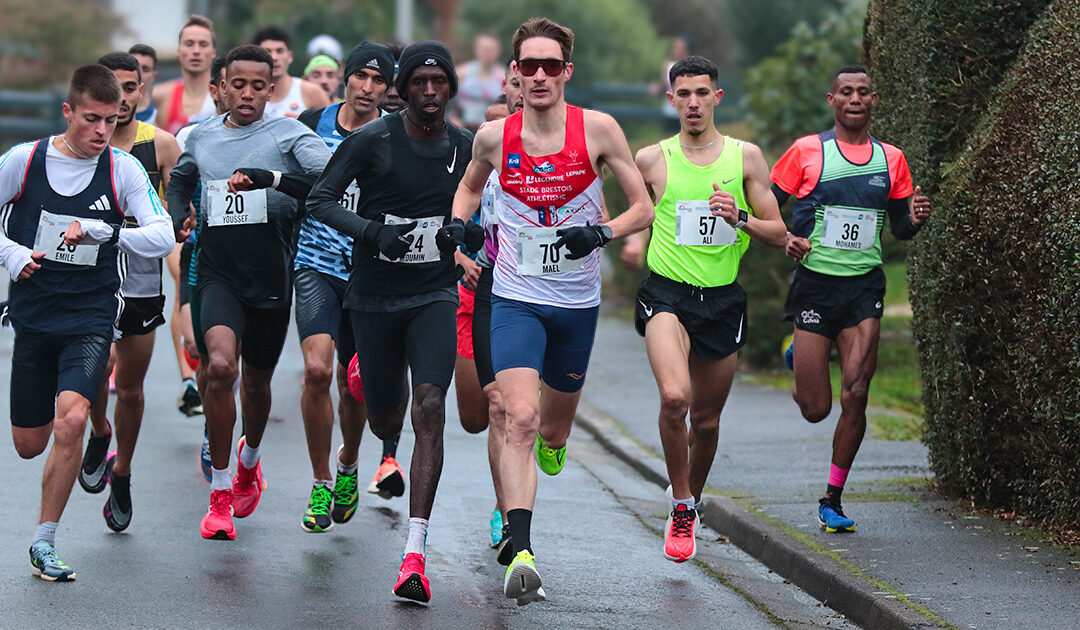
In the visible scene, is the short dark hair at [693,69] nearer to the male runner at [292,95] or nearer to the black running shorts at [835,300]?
the black running shorts at [835,300]

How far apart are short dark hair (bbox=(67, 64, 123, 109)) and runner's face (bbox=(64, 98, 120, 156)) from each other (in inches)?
0.7

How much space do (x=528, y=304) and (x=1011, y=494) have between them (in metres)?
2.93

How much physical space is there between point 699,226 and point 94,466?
128 inches

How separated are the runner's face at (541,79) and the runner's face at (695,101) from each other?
1166mm

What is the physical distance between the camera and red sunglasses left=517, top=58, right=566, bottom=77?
7.52 meters

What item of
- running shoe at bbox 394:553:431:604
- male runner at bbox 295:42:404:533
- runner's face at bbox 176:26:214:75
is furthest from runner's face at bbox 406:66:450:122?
runner's face at bbox 176:26:214:75

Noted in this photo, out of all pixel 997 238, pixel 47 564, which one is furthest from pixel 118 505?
pixel 997 238

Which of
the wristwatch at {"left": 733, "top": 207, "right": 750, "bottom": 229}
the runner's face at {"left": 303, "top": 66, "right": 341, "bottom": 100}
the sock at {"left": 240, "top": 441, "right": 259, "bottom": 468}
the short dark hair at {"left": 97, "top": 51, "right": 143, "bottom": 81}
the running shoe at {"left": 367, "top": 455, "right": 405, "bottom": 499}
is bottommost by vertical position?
the running shoe at {"left": 367, "top": 455, "right": 405, "bottom": 499}

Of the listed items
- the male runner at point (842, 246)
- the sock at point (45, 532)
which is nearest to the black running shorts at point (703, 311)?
the male runner at point (842, 246)

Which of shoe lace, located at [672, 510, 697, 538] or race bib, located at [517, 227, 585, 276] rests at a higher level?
race bib, located at [517, 227, 585, 276]

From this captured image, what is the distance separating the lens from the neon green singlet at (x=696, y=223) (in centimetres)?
852

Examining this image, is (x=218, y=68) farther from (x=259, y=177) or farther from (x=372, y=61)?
(x=259, y=177)

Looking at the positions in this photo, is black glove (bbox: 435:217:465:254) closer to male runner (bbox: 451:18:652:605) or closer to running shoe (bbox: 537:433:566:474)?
male runner (bbox: 451:18:652:605)

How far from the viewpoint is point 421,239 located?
25.5 ft
